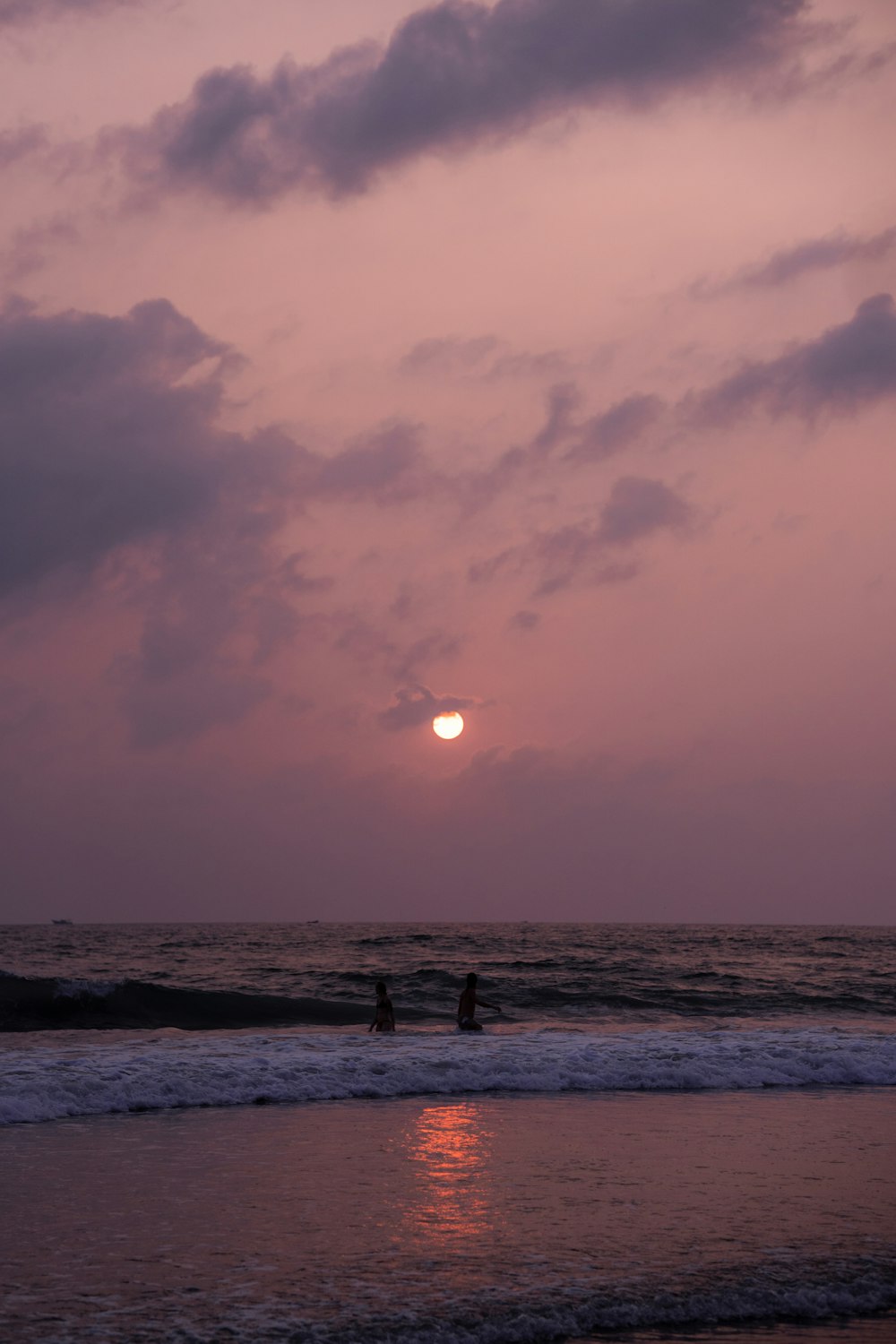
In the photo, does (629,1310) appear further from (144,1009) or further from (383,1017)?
(144,1009)

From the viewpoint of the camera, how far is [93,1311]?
25.2 feet

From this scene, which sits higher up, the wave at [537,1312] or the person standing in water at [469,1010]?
the wave at [537,1312]

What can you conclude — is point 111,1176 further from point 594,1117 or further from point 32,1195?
point 594,1117

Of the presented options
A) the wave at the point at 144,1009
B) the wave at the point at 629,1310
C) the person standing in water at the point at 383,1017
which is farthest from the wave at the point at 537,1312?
the wave at the point at 144,1009

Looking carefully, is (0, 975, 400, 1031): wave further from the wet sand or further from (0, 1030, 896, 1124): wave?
the wet sand

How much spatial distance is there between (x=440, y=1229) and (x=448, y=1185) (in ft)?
5.73

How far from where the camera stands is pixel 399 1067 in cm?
1922

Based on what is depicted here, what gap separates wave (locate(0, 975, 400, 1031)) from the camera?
29453 millimetres

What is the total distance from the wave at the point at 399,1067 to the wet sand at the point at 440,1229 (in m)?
1.44

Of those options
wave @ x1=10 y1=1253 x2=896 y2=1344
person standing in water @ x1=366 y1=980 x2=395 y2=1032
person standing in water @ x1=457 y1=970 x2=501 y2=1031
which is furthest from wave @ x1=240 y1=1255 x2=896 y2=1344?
person standing in water @ x1=457 y1=970 x2=501 y2=1031

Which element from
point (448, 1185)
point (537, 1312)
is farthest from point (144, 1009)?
point (537, 1312)

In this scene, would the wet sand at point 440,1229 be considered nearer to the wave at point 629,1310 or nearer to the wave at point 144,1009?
the wave at point 629,1310

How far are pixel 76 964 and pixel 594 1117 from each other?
45.5 meters

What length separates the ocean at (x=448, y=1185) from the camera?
7.91 metres
